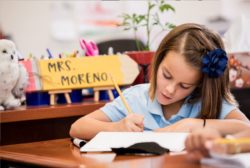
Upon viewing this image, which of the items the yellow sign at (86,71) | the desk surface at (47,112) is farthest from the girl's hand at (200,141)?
the yellow sign at (86,71)

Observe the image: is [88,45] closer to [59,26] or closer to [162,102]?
[162,102]

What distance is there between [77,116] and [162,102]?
12.1 inches

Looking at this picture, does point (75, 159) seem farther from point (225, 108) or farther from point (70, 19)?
point (70, 19)

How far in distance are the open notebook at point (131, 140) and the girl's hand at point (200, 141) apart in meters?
0.20

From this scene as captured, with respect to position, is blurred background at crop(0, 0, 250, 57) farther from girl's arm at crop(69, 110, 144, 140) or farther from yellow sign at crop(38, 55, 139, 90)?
girl's arm at crop(69, 110, 144, 140)

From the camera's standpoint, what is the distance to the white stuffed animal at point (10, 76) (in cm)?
149

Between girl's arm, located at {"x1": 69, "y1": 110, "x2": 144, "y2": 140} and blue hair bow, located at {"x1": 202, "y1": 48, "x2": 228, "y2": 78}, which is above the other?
blue hair bow, located at {"x1": 202, "y1": 48, "x2": 228, "y2": 78}

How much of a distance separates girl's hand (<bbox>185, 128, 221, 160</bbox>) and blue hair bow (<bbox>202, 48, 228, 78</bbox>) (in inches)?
17.9

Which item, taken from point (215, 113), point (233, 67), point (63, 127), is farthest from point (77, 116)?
point (233, 67)

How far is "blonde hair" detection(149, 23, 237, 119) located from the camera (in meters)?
1.41

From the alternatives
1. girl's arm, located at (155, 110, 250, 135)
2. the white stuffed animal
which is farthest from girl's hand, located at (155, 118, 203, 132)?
the white stuffed animal

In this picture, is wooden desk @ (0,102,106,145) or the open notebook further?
wooden desk @ (0,102,106,145)

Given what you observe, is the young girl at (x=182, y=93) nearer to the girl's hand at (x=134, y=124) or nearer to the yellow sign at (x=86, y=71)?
the girl's hand at (x=134, y=124)

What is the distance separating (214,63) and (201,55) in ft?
0.23
